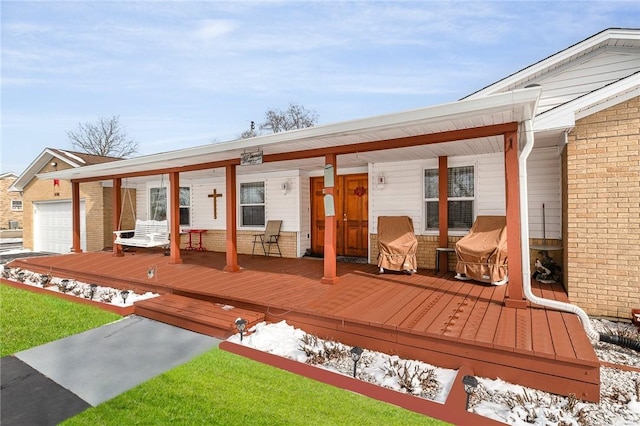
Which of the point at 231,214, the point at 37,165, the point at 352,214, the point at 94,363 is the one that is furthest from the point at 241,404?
the point at 37,165

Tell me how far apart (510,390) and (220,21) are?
7702 mm

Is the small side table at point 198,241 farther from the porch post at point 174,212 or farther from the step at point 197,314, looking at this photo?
the step at point 197,314

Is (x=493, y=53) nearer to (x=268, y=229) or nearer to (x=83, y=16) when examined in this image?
(x=268, y=229)

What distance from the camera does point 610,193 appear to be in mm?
4195

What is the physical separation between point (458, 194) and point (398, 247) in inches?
66.0

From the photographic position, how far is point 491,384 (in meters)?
2.85

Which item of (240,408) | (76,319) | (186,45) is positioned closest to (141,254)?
(76,319)

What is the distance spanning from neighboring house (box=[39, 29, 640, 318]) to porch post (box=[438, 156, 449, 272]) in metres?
0.03

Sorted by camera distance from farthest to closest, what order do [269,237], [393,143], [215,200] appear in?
1. [215,200]
2. [269,237]
3. [393,143]

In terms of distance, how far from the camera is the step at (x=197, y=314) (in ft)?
13.2

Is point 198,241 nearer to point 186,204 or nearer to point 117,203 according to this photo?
point 186,204

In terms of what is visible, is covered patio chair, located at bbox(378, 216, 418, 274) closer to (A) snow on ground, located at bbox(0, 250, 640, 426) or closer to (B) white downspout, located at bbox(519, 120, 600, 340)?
(B) white downspout, located at bbox(519, 120, 600, 340)

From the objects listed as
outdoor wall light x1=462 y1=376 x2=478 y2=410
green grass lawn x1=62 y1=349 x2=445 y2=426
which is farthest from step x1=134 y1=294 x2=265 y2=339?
outdoor wall light x1=462 y1=376 x2=478 y2=410

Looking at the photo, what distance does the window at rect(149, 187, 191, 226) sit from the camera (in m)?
10.2
